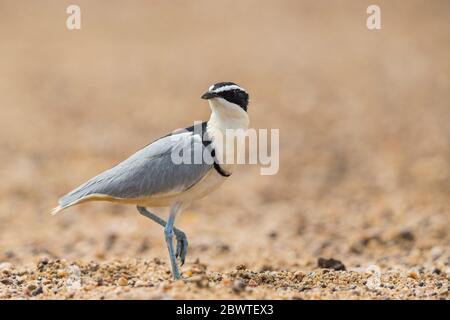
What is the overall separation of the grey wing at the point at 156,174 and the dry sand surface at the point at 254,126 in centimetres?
81

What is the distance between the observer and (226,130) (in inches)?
291

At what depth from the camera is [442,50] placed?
2247 centimetres

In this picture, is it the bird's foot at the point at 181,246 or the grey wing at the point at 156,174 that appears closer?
the grey wing at the point at 156,174

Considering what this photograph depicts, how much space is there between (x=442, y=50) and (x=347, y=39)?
2880mm

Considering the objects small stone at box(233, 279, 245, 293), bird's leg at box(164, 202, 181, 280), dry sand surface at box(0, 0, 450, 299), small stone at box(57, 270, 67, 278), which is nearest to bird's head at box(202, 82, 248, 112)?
bird's leg at box(164, 202, 181, 280)

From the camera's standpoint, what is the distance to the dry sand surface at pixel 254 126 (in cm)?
795

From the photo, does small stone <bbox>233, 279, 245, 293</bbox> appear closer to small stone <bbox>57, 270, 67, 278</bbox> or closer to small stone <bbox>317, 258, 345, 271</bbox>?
small stone <bbox>57, 270, 67, 278</bbox>

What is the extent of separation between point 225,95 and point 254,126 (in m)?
10.3

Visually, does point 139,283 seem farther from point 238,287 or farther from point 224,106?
point 224,106

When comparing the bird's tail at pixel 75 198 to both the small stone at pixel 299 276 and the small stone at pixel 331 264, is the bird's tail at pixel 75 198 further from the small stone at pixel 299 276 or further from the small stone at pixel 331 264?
the small stone at pixel 331 264

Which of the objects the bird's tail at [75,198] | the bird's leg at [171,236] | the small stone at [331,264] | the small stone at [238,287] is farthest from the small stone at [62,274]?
the small stone at [331,264]

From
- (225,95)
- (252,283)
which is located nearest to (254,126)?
(225,95)

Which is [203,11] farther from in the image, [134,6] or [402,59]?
[402,59]
